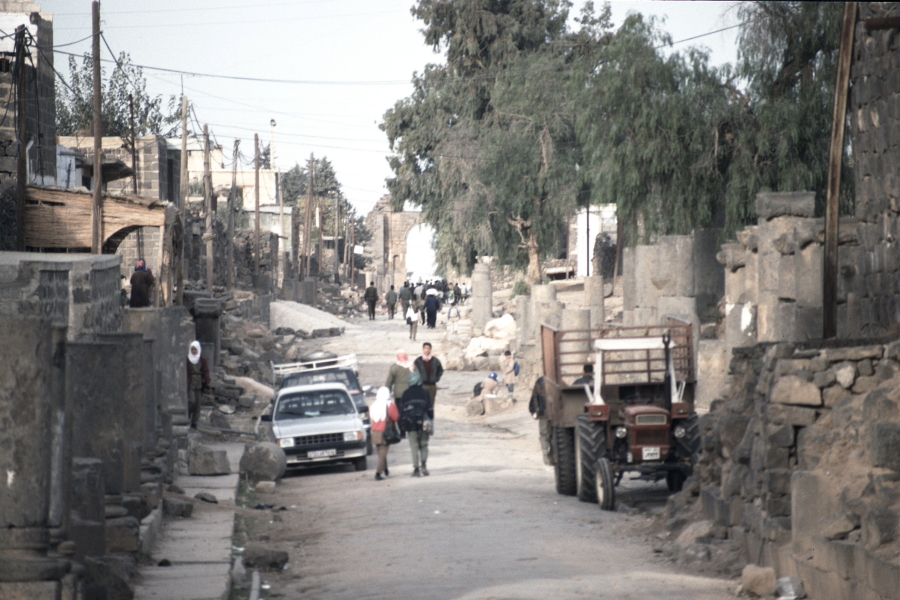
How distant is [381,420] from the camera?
619 inches

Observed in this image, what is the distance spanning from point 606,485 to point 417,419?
11.5ft

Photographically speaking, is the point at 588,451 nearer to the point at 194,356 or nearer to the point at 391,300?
the point at 194,356

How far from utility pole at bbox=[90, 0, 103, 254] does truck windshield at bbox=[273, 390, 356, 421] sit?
14.1 feet

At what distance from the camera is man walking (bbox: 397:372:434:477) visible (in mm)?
15312

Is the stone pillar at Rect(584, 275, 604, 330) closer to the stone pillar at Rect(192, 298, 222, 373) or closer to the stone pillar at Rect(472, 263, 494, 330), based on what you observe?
the stone pillar at Rect(192, 298, 222, 373)

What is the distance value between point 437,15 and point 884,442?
131ft

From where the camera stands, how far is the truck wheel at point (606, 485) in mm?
12680

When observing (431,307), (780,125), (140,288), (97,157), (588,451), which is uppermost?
(780,125)

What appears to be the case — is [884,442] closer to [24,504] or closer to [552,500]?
[24,504]

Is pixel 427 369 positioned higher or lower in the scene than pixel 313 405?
higher

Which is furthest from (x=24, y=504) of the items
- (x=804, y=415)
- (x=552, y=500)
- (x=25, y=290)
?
(x=552, y=500)

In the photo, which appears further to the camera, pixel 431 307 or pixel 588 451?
pixel 431 307

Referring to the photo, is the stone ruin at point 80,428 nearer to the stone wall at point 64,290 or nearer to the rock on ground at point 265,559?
the stone wall at point 64,290

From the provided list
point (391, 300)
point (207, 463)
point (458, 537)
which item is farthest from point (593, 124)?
point (391, 300)
